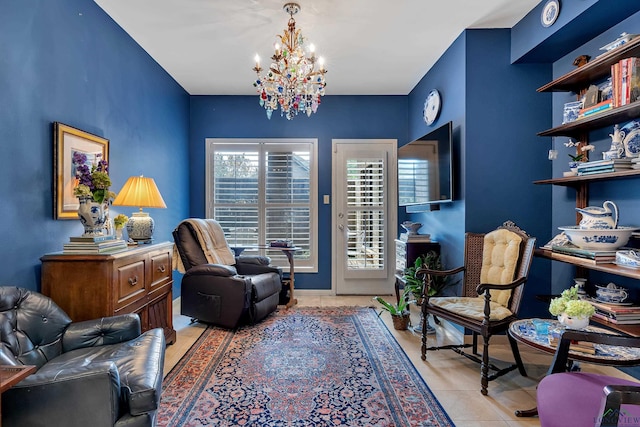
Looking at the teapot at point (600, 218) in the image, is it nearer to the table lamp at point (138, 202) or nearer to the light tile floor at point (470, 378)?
the light tile floor at point (470, 378)

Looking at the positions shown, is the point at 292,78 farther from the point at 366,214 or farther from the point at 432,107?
the point at 366,214

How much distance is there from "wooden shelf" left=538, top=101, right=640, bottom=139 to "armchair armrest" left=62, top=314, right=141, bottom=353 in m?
3.00

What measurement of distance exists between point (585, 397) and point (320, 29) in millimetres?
3022

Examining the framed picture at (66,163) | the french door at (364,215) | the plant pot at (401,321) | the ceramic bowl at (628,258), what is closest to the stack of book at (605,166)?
the ceramic bowl at (628,258)

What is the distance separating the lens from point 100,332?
1.88 metres

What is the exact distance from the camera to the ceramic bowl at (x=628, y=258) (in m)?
1.86

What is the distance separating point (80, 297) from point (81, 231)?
69 cm

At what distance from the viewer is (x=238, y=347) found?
2889 mm

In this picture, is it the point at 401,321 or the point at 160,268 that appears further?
the point at 401,321

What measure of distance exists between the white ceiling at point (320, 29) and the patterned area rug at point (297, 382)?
272 cm

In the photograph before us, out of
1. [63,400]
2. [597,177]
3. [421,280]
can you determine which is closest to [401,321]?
[421,280]

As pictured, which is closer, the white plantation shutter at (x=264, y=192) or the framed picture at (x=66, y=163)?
the framed picture at (x=66, y=163)

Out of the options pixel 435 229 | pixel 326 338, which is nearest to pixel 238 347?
pixel 326 338

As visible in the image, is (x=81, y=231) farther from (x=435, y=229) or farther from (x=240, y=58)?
(x=435, y=229)
